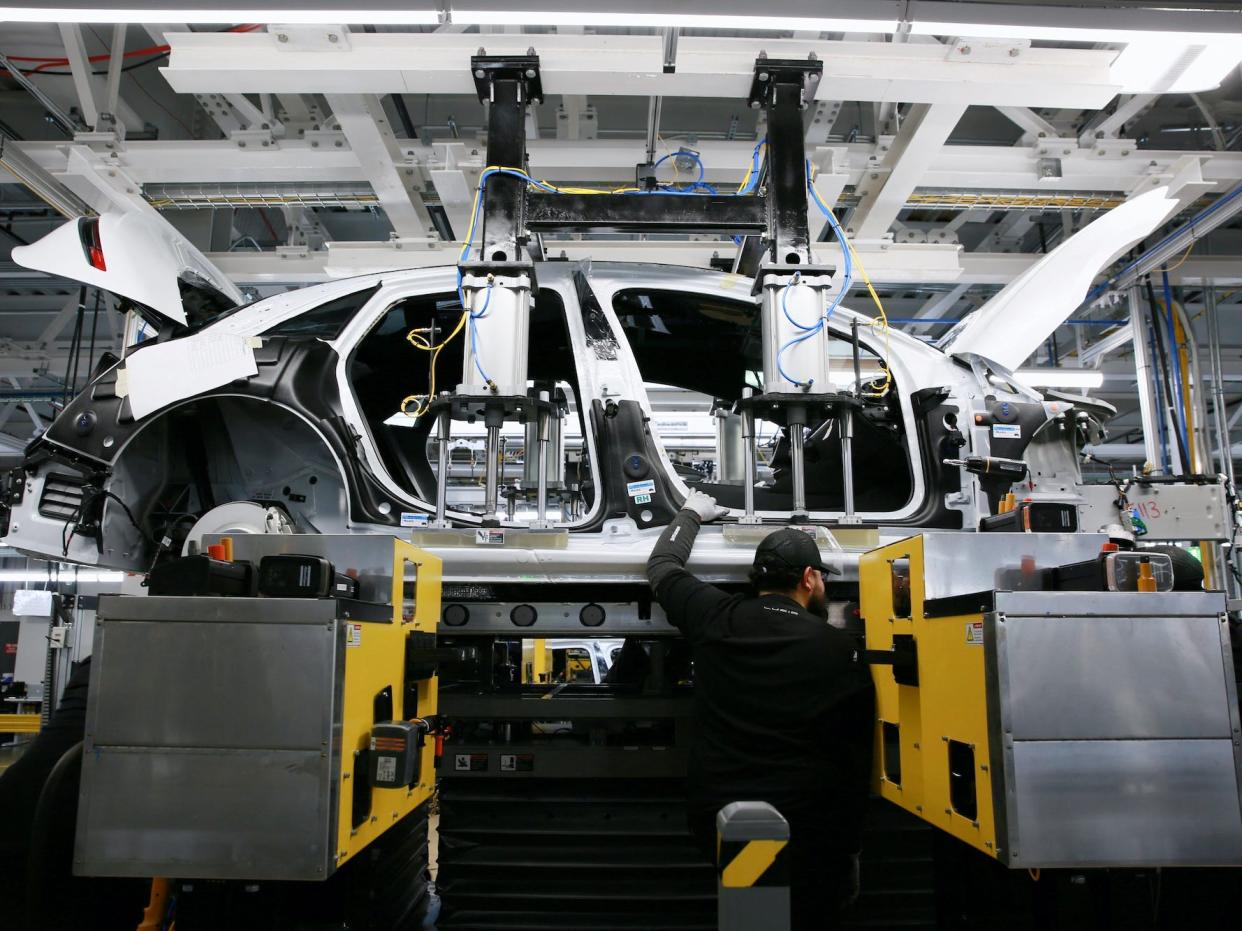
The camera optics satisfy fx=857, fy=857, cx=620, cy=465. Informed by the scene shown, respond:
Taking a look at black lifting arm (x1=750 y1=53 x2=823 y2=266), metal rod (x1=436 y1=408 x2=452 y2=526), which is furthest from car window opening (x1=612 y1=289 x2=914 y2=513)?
metal rod (x1=436 y1=408 x2=452 y2=526)

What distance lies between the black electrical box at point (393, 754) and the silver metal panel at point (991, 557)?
130 centimetres

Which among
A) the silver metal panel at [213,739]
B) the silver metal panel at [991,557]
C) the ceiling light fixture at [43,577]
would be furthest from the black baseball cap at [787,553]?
the ceiling light fixture at [43,577]

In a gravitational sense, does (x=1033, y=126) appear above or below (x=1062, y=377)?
above

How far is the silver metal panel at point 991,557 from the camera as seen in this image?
7.13 feet

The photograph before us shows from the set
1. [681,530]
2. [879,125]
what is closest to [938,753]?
[681,530]

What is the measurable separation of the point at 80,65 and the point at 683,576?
4349 millimetres

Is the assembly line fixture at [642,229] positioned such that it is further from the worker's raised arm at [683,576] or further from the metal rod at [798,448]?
the worker's raised arm at [683,576]

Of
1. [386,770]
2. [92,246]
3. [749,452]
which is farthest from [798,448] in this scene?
[92,246]

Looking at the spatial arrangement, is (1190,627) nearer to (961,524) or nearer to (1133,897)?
(1133,897)

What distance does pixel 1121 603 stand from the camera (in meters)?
1.84

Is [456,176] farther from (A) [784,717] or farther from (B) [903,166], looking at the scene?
(A) [784,717]

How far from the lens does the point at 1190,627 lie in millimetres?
1843

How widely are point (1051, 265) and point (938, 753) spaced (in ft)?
7.81

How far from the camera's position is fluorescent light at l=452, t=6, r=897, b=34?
3031 millimetres
